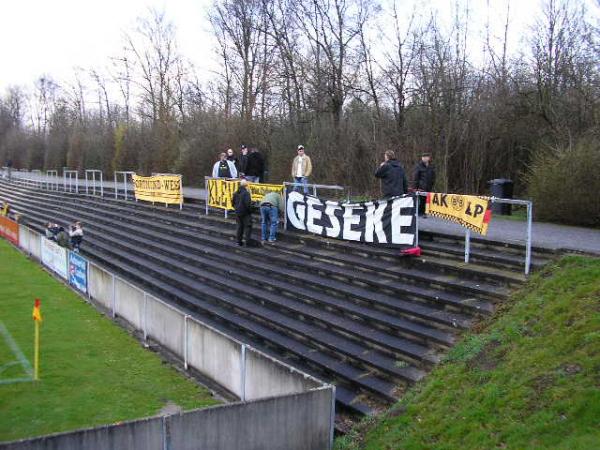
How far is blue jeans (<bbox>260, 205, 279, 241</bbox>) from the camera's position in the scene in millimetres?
14867

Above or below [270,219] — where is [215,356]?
below

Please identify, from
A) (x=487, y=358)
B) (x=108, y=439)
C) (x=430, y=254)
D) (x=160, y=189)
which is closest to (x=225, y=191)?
(x=160, y=189)

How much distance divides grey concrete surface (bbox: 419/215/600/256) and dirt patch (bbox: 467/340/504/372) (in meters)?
2.80

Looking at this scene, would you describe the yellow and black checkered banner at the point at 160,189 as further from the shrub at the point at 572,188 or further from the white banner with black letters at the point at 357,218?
the shrub at the point at 572,188

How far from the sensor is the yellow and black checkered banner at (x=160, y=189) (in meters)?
22.0

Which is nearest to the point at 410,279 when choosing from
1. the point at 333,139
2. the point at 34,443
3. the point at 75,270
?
the point at 34,443

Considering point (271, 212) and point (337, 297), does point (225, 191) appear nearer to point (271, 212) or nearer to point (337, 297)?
point (271, 212)

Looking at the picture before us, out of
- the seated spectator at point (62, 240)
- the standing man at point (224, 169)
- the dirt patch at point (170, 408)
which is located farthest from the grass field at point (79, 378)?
the seated spectator at point (62, 240)

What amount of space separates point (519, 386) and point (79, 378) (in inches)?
285

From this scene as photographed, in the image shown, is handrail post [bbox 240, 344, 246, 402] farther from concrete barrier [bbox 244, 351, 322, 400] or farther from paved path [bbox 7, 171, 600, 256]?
paved path [bbox 7, 171, 600, 256]

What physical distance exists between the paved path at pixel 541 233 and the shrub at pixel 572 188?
1.76ft

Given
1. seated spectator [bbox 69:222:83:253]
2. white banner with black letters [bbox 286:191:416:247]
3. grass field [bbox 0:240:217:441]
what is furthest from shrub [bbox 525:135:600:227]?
Result: seated spectator [bbox 69:222:83:253]

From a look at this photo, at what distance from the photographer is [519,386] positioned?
6.39 metres

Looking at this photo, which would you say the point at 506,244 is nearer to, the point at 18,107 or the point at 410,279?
the point at 410,279
